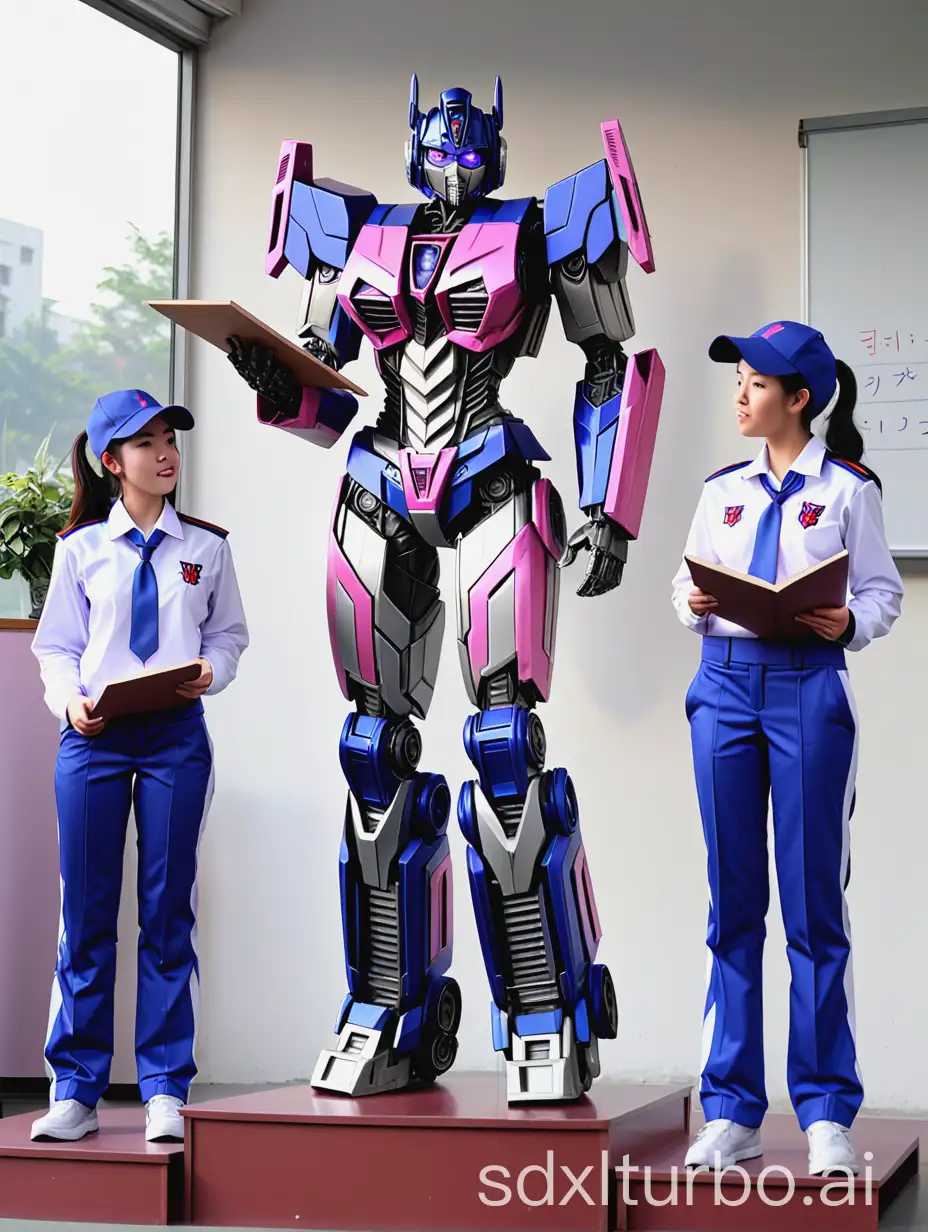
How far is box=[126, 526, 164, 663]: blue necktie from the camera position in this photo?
10.4 ft

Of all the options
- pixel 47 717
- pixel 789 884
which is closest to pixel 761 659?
pixel 789 884

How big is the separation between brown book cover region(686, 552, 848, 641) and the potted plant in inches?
75.9

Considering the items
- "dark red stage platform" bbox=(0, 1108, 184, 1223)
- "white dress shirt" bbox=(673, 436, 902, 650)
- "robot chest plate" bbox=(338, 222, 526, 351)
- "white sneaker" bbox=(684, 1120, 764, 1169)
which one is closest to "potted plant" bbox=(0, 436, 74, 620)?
"robot chest plate" bbox=(338, 222, 526, 351)

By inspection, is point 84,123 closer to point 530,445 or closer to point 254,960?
point 530,445

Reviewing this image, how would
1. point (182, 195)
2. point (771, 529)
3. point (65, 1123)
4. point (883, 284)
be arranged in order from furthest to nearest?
point (182, 195)
point (883, 284)
point (65, 1123)
point (771, 529)

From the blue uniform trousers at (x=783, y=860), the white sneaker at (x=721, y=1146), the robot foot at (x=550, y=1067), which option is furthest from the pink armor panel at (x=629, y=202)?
the white sneaker at (x=721, y=1146)

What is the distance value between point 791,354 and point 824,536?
13.7 inches

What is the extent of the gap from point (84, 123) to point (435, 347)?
1.86 m

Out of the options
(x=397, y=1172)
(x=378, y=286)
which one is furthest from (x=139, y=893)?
(x=378, y=286)

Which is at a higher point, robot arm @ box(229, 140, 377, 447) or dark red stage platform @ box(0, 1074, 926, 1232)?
robot arm @ box(229, 140, 377, 447)

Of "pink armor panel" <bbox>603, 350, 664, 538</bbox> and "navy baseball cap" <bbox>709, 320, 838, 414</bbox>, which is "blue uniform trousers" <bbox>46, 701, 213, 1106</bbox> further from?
"navy baseball cap" <bbox>709, 320, 838, 414</bbox>

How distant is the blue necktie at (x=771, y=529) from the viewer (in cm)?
287

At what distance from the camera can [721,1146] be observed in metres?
2.79

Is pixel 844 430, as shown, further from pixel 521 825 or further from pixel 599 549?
pixel 521 825
